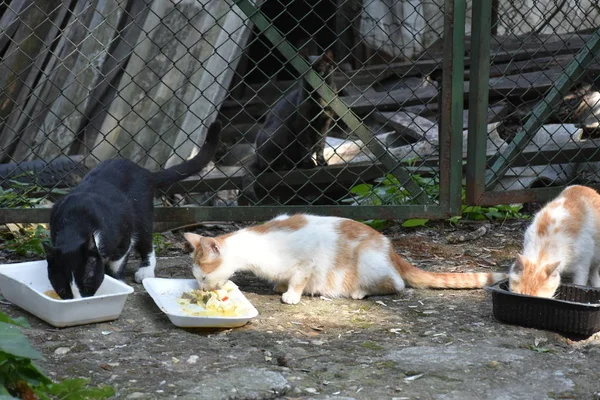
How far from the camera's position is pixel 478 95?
4582 millimetres

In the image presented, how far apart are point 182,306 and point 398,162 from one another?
1789 millimetres

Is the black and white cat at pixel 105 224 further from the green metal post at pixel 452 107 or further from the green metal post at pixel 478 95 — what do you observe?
the green metal post at pixel 478 95

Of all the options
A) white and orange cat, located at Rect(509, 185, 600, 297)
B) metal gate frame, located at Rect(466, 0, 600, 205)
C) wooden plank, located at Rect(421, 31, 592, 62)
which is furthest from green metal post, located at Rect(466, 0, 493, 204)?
wooden plank, located at Rect(421, 31, 592, 62)

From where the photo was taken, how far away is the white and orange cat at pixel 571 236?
4152 mm

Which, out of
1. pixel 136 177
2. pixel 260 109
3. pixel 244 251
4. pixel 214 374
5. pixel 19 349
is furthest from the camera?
pixel 260 109

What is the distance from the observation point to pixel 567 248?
4.17m

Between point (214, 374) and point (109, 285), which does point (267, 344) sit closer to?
point (214, 374)

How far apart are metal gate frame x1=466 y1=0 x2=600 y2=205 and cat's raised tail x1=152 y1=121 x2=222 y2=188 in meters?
1.55

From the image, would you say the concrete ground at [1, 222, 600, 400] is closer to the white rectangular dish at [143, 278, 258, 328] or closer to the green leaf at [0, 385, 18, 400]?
the white rectangular dish at [143, 278, 258, 328]

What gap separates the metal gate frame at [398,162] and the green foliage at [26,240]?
33 cm

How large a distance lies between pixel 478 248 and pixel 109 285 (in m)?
2.52

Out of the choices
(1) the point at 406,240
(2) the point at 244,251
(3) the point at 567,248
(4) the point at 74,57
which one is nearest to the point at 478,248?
(1) the point at 406,240

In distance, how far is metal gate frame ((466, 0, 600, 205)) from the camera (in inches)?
179

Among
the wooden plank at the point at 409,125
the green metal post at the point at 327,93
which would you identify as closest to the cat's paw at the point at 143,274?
the green metal post at the point at 327,93
